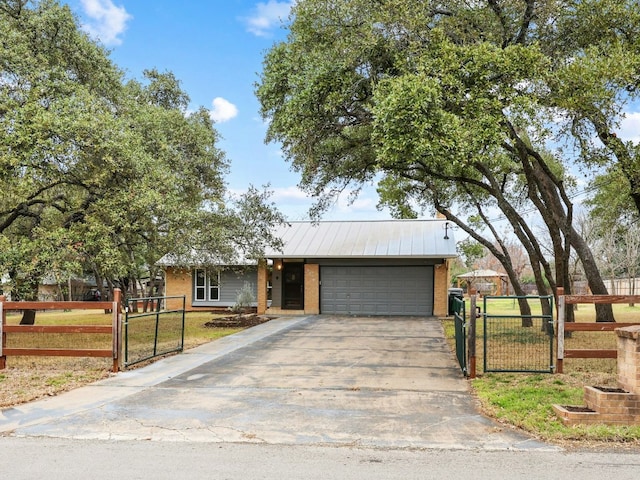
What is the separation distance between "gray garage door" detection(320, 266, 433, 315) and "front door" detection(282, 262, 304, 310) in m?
1.50

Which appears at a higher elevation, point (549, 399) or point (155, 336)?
point (155, 336)

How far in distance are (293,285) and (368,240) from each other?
3.90 m

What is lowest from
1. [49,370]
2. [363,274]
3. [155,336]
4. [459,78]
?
[49,370]

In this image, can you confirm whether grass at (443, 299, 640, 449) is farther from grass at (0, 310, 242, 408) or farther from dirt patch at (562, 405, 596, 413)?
grass at (0, 310, 242, 408)

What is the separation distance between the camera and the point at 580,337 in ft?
43.7

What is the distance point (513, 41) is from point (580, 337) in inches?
296

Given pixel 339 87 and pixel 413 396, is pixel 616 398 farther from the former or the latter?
pixel 339 87

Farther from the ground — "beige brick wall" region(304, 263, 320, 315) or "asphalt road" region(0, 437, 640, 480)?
"beige brick wall" region(304, 263, 320, 315)

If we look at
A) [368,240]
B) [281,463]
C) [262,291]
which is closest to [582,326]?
[281,463]

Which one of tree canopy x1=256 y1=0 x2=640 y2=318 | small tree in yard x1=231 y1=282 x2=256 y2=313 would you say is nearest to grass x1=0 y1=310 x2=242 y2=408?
tree canopy x1=256 y1=0 x2=640 y2=318

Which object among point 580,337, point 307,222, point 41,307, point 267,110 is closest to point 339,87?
point 267,110

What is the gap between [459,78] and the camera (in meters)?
9.34

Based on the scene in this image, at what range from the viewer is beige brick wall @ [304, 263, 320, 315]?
71.2ft

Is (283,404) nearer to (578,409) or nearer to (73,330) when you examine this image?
(578,409)
